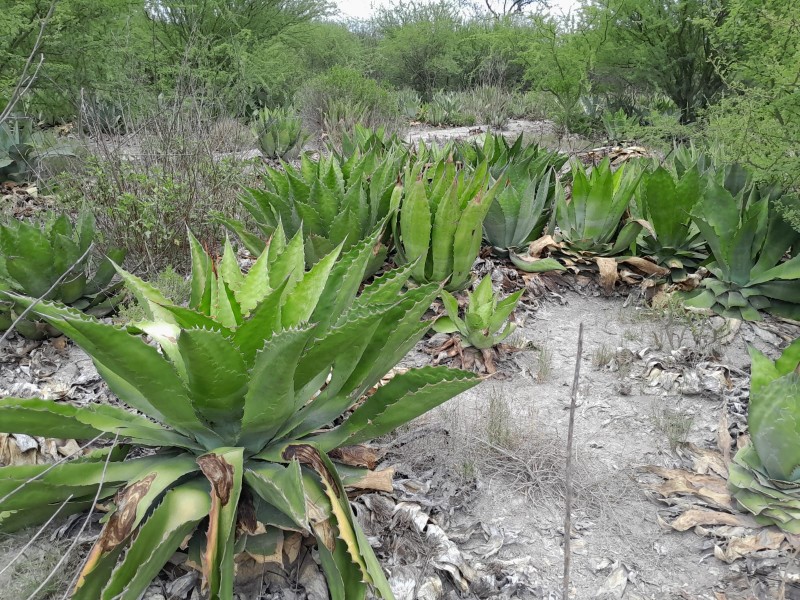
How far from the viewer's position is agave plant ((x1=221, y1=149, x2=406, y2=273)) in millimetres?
3084

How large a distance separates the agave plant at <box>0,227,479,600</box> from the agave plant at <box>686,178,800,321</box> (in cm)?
219

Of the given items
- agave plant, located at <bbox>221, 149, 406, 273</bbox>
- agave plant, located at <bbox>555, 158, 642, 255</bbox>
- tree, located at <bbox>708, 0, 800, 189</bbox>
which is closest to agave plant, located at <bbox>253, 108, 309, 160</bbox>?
agave plant, located at <bbox>221, 149, 406, 273</bbox>

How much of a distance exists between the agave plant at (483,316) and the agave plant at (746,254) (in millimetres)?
1216

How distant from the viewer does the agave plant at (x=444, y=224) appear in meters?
3.01

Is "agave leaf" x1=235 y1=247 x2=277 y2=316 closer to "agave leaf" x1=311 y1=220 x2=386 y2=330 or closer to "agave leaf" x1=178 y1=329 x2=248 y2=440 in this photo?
"agave leaf" x1=311 y1=220 x2=386 y2=330

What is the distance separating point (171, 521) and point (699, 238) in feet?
11.2

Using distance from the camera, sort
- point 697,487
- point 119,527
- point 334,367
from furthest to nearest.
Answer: point 697,487 → point 334,367 → point 119,527

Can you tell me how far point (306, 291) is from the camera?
1720 mm

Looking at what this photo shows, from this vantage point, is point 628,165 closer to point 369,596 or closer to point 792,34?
point 792,34

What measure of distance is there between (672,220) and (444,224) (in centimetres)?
148

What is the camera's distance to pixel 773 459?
1.89 meters

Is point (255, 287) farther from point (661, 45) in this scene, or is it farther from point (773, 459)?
point (661, 45)

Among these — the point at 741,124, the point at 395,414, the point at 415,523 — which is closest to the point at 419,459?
the point at 415,523

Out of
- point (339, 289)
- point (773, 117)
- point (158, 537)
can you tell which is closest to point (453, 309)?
point (339, 289)
